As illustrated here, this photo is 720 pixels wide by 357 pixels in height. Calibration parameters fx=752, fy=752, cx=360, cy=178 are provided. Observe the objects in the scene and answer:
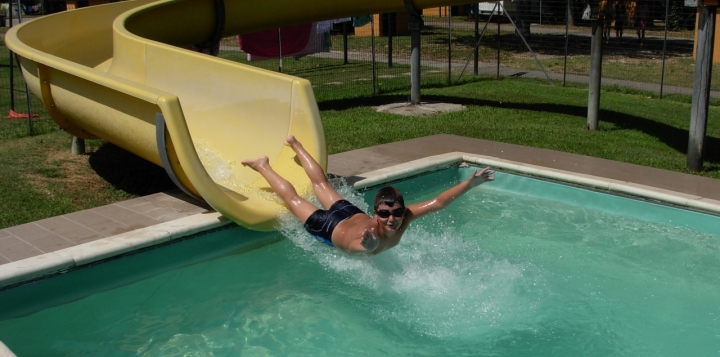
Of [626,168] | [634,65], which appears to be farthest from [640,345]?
[634,65]

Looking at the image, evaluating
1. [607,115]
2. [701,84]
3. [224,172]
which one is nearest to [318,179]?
[224,172]

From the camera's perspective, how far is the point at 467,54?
2053cm

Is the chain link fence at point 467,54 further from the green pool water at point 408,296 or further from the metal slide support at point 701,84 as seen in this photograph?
the green pool water at point 408,296

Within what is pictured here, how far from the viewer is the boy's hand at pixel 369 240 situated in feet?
16.5

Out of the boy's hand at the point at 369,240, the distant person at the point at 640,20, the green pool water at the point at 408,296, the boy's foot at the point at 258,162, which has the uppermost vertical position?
the distant person at the point at 640,20

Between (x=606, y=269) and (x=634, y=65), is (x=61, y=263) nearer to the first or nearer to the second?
(x=606, y=269)

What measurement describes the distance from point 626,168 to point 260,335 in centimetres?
492

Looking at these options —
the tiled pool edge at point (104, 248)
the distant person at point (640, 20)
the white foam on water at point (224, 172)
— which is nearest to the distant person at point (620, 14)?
the distant person at point (640, 20)

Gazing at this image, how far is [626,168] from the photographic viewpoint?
27.3 ft

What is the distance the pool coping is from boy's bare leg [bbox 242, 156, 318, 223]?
1.75 feet

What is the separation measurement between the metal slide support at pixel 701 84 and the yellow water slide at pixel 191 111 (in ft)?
14.1

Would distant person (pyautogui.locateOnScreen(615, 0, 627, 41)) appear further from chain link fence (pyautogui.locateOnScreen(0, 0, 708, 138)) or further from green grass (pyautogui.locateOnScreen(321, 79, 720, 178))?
green grass (pyautogui.locateOnScreen(321, 79, 720, 178))

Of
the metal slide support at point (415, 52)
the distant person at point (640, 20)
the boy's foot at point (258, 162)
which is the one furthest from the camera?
the distant person at point (640, 20)

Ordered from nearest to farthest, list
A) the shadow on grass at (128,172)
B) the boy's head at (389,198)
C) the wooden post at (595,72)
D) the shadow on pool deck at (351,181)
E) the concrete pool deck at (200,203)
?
the boy's head at (389,198), the concrete pool deck at (200,203), the shadow on pool deck at (351,181), the shadow on grass at (128,172), the wooden post at (595,72)
